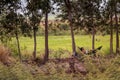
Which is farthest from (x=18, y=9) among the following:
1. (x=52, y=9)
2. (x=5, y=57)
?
(x=5, y=57)

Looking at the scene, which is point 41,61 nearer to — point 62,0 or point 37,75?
point 62,0

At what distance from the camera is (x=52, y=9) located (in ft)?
54.6

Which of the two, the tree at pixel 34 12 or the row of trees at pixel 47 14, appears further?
the tree at pixel 34 12

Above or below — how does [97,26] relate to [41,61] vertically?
above

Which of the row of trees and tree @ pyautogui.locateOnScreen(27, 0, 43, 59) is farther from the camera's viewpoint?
tree @ pyautogui.locateOnScreen(27, 0, 43, 59)

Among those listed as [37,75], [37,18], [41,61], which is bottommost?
[41,61]

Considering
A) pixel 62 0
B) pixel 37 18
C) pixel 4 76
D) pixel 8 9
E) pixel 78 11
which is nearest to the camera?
pixel 4 76

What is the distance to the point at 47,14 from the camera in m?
16.3

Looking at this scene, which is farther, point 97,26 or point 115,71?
point 97,26

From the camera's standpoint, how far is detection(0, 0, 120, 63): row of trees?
15078 millimetres

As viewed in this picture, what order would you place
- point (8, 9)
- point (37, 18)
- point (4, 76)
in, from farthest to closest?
1. point (37, 18)
2. point (8, 9)
3. point (4, 76)

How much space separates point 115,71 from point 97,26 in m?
12.2

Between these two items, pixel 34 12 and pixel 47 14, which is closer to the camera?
pixel 34 12

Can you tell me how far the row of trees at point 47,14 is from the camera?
49.5 feet
